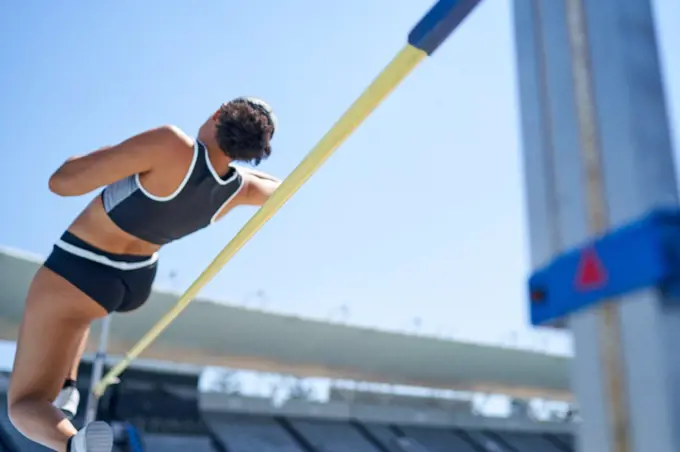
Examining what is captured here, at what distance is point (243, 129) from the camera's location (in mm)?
1696

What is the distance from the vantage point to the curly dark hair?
1.70 metres

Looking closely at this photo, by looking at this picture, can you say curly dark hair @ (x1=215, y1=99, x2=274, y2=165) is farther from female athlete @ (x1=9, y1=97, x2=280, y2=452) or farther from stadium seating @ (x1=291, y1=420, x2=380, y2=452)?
stadium seating @ (x1=291, y1=420, x2=380, y2=452)

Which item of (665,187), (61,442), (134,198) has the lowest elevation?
(61,442)

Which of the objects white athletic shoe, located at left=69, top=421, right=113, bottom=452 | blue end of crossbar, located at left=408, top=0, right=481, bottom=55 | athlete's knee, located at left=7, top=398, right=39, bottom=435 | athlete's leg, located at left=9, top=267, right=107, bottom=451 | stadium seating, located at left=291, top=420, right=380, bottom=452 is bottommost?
stadium seating, located at left=291, top=420, right=380, bottom=452

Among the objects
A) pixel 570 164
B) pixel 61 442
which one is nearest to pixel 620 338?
pixel 570 164

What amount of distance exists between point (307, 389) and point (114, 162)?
5.30 m

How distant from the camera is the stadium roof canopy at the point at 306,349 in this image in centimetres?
573

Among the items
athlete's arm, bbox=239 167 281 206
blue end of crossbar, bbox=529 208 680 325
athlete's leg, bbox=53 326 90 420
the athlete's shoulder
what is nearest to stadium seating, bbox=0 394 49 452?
athlete's leg, bbox=53 326 90 420

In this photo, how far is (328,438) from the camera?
6.15m

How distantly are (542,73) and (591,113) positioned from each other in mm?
102

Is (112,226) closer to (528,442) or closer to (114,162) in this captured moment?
(114,162)

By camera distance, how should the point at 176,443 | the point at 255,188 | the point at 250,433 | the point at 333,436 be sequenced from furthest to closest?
the point at 333,436 < the point at 250,433 < the point at 176,443 < the point at 255,188

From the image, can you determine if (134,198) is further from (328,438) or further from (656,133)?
(328,438)

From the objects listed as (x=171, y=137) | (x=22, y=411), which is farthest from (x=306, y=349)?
(x=171, y=137)
